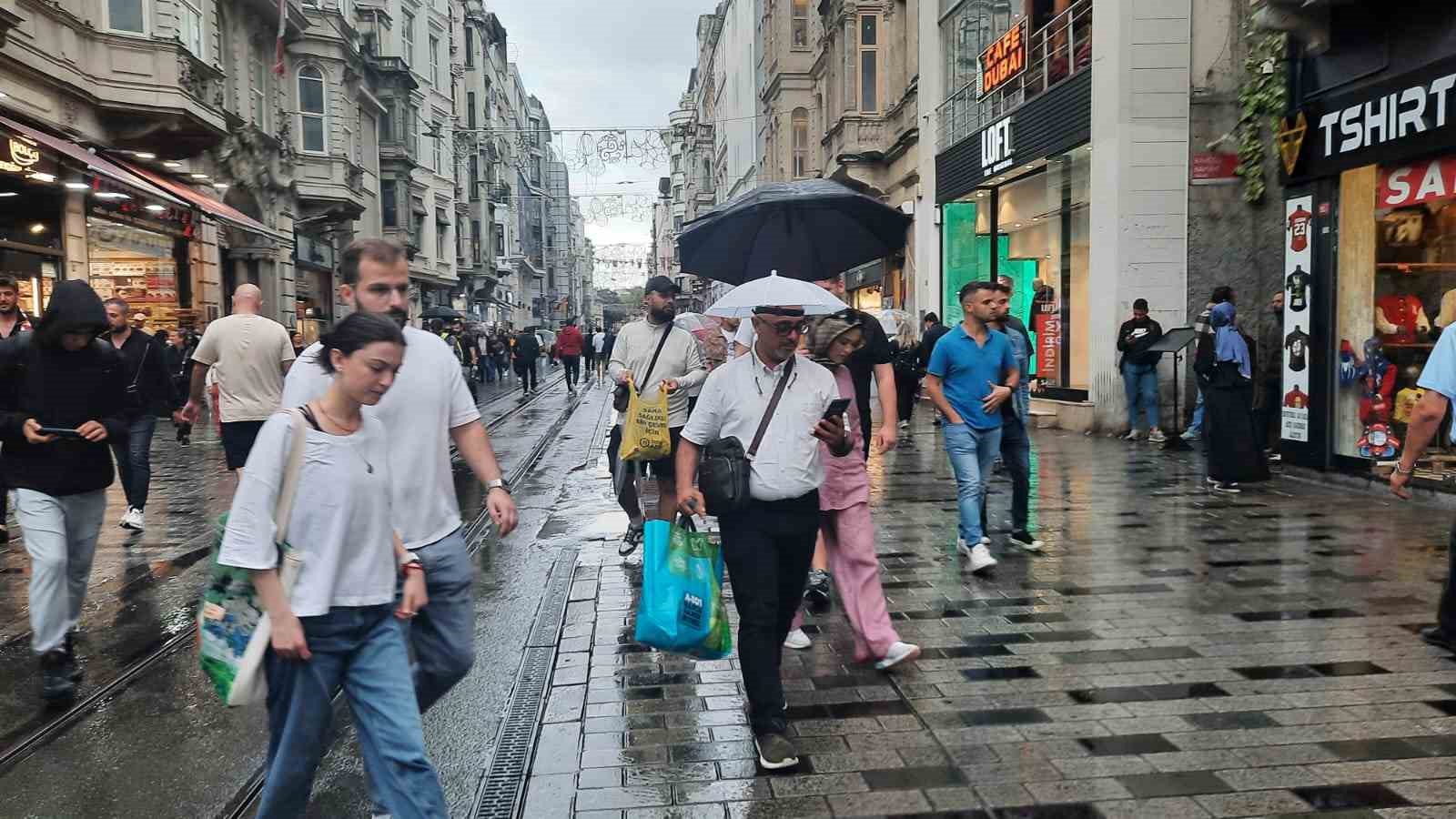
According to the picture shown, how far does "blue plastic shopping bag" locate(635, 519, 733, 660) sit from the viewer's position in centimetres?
415

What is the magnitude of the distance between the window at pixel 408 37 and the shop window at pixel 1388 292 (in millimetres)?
41387

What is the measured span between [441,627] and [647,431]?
368cm

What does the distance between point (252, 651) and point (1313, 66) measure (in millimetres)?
11134

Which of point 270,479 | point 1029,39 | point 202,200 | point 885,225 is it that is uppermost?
point 1029,39

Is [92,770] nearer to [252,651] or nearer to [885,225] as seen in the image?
[252,651]

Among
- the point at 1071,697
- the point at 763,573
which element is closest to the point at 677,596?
the point at 763,573

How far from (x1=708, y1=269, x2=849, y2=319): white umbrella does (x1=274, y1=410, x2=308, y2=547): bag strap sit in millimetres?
1954

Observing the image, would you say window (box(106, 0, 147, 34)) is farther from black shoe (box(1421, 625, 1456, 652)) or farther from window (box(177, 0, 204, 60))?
black shoe (box(1421, 625, 1456, 652))

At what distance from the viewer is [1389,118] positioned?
9.90 meters

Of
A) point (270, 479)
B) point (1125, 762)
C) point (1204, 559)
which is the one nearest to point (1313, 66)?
point (1204, 559)

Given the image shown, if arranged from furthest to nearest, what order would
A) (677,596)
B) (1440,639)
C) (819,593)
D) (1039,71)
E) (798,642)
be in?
(1039,71)
(819,593)
(798,642)
(1440,639)
(677,596)

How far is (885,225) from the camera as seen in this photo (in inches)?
281

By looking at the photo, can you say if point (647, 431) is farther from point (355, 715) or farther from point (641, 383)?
point (355, 715)

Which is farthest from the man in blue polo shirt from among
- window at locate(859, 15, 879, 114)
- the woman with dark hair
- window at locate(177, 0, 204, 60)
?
window at locate(859, 15, 879, 114)
